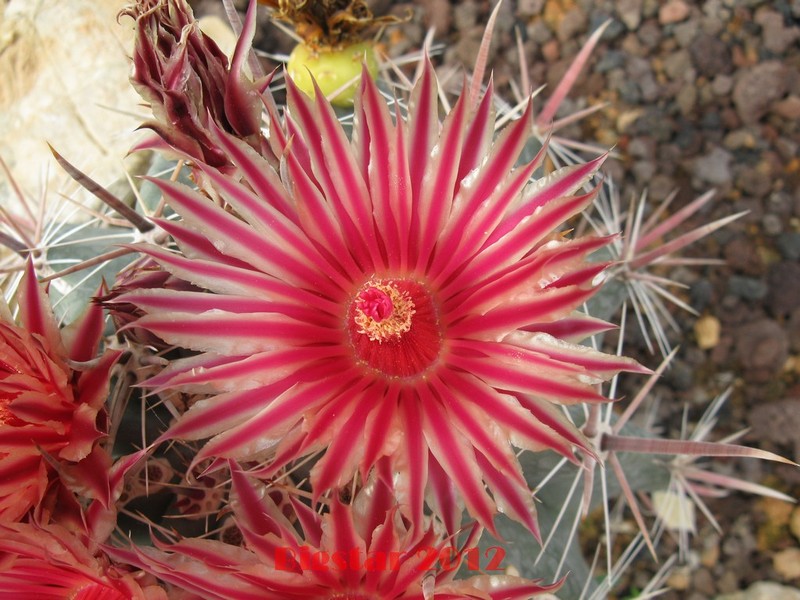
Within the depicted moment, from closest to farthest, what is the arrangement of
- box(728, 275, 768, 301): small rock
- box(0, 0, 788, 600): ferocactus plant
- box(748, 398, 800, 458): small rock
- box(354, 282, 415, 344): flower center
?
box(0, 0, 788, 600): ferocactus plant, box(354, 282, 415, 344): flower center, box(748, 398, 800, 458): small rock, box(728, 275, 768, 301): small rock

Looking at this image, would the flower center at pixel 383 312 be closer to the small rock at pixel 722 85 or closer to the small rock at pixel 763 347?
the small rock at pixel 763 347

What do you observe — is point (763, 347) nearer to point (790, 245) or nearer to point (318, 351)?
point (790, 245)

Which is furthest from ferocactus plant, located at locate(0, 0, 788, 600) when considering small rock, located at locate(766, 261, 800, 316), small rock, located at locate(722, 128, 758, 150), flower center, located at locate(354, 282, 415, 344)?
small rock, located at locate(722, 128, 758, 150)

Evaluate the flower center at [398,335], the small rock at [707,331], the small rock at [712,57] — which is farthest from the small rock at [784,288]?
the flower center at [398,335]

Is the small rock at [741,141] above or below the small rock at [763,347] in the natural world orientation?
above

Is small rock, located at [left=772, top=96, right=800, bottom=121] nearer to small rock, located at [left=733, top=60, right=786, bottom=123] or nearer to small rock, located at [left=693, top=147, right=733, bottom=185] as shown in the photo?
small rock, located at [left=733, top=60, right=786, bottom=123]

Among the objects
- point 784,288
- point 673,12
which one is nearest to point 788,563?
point 784,288

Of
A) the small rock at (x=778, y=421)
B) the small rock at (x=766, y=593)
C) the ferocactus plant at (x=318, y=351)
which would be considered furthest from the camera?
the small rock at (x=778, y=421)

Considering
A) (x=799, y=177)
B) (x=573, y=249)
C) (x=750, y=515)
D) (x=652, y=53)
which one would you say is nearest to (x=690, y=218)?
(x=799, y=177)
